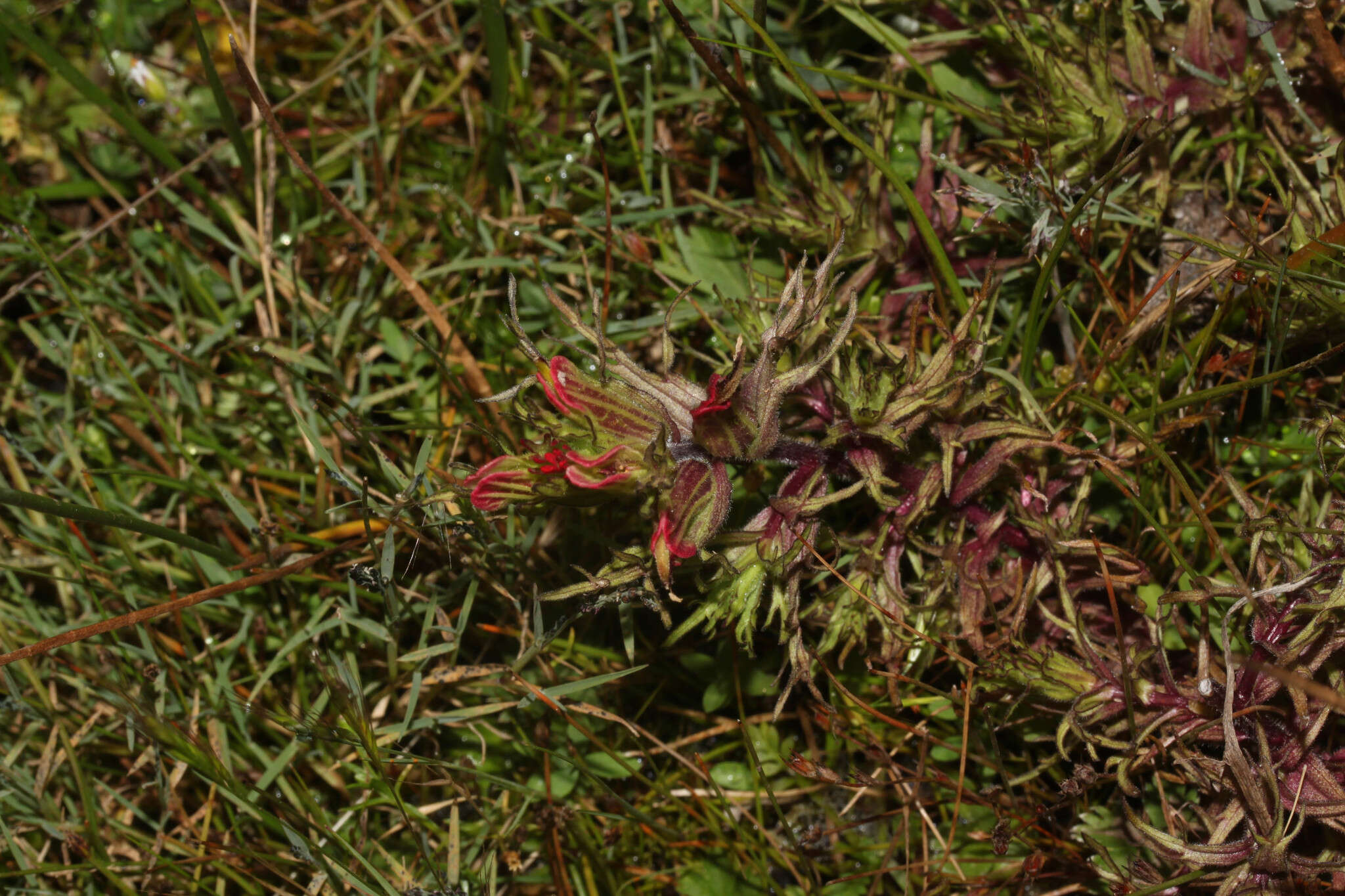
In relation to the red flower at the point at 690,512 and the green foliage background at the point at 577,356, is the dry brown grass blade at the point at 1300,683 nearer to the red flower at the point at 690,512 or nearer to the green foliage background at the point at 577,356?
the green foliage background at the point at 577,356

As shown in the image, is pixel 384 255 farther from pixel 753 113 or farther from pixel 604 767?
pixel 604 767

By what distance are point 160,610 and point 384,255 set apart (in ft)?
3.43

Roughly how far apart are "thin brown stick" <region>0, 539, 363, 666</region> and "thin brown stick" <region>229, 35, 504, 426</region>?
0.55 m

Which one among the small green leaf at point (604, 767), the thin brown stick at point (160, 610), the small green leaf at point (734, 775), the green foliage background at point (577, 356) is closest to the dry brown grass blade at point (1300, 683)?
the green foliage background at point (577, 356)

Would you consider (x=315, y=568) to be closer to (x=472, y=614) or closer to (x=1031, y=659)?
(x=472, y=614)

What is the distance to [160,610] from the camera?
2.28m

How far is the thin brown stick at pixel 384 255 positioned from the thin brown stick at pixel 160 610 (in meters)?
0.55

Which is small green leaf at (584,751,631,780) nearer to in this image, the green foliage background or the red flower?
the green foliage background

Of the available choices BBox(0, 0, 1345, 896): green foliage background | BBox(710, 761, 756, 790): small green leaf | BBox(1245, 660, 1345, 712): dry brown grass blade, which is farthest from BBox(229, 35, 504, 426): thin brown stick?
BBox(1245, 660, 1345, 712): dry brown grass blade

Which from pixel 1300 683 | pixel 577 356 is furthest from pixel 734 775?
pixel 1300 683

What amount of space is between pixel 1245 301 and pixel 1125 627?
0.83 meters

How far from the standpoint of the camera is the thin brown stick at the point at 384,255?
2.21 m

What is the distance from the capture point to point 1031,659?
2.08 meters

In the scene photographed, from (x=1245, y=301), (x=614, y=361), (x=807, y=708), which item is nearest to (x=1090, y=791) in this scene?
(x=807, y=708)
